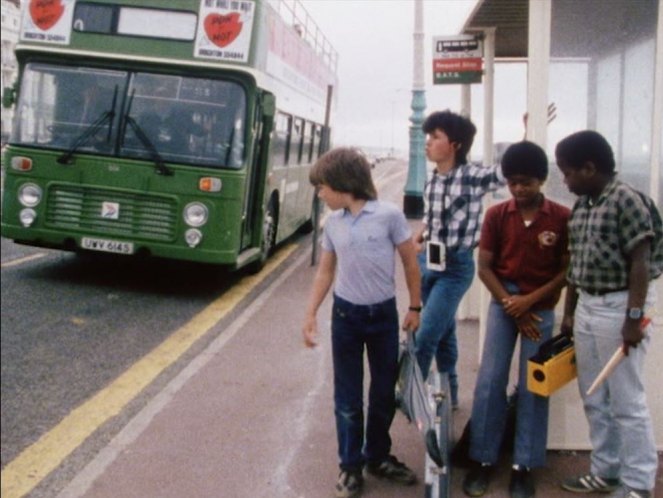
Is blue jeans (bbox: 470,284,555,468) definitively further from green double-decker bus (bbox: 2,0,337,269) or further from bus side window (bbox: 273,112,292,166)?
bus side window (bbox: 273,112,292,166)

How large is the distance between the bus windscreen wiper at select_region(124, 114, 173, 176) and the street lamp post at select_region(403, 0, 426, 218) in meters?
12.0

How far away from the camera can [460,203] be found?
17.3 feet

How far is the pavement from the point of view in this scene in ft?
15.9

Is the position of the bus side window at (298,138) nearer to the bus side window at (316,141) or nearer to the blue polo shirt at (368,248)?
the bus side window at (316,141)

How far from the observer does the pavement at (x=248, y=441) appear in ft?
15.9

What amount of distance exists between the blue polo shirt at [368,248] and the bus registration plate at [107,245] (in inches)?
234

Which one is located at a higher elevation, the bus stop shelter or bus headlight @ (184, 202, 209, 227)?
the bus stop shelter

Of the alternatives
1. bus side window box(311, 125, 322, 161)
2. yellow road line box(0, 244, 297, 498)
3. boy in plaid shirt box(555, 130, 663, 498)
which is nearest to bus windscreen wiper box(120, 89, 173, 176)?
yellow road line box(0, 244, 297, 498)

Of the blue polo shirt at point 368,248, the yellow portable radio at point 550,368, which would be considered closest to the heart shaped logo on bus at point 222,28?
the blue polo shirt at point 368,248

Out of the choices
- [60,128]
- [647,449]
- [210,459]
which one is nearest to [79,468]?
[210,459]

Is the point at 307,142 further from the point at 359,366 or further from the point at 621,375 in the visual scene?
the point at 621,375

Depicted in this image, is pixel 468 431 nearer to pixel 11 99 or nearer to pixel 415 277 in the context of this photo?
pixel 415 277

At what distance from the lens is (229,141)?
10.2m

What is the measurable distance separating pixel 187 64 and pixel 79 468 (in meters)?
5.96
